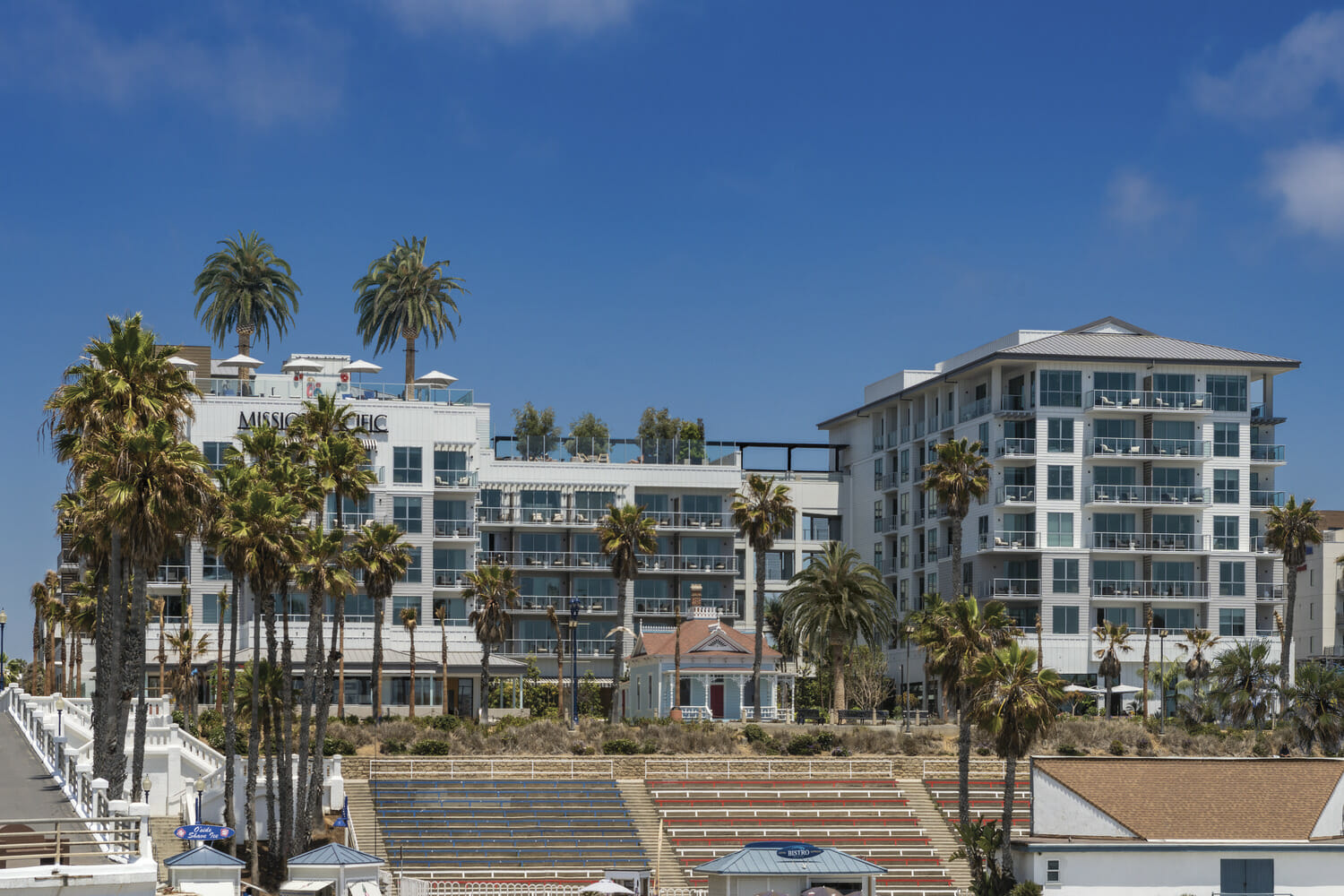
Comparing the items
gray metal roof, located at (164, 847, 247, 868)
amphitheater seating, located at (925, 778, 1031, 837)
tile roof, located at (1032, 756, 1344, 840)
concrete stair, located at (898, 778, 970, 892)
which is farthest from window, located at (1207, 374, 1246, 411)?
gray metal roof, located at (164, 847, 247, 868)

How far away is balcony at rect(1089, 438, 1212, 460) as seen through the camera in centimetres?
10881

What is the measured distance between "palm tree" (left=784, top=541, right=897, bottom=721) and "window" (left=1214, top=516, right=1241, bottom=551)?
21.8 meters

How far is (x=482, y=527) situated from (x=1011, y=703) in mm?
57830

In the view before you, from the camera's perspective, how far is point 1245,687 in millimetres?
97062

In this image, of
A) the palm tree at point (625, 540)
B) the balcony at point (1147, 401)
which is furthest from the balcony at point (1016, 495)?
the palm tree at point (625, 540)

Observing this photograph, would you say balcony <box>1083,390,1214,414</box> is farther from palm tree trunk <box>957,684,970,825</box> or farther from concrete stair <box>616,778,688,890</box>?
concrete stair <box>616,778,688,890</box>

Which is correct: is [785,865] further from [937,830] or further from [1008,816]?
[937,830]

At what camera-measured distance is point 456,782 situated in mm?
78000

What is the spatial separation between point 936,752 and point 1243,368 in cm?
3857

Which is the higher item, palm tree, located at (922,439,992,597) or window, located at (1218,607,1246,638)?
palm tree, located at (922,439,992,597)

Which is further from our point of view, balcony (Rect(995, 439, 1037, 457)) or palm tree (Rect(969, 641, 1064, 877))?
balcony (Rect(995, 439, 1037, 457))

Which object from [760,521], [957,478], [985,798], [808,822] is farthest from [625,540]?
[985,798]

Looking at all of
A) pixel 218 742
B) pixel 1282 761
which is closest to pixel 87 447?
pixel 218 742

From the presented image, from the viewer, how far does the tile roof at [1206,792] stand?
65.9m
